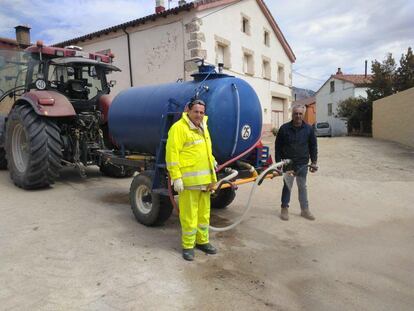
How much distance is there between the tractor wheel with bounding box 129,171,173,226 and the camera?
4.91 m

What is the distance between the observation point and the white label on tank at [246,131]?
4.86 m

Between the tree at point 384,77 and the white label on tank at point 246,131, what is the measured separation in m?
22.9

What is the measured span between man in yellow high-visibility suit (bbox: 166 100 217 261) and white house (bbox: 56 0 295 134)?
11.3m

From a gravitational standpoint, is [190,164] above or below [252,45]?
below

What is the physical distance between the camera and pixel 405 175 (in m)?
9.37

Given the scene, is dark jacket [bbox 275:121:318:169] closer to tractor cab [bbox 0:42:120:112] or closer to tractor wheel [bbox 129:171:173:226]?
tractor wheel [bbox 129:171:173:226]

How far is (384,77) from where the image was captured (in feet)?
81.8

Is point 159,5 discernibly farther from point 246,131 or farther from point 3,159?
point 246,131

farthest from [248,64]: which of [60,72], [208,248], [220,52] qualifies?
[208,248]

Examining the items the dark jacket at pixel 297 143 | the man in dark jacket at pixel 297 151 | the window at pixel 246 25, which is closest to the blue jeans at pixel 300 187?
the man in dark jacket at pixel 297 151

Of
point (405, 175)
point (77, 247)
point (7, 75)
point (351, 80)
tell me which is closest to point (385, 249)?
point (77, 247)

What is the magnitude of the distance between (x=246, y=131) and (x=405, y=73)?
2310 cm

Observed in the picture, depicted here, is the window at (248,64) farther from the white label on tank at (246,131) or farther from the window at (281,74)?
the white label on tank at (246,131)

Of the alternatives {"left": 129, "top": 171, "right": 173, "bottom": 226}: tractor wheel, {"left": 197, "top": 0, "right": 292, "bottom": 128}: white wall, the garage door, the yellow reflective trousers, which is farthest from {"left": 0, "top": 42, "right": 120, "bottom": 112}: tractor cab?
the garage door
